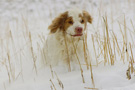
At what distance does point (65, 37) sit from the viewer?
238 cm

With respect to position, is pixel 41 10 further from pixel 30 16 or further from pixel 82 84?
pixel 82 84

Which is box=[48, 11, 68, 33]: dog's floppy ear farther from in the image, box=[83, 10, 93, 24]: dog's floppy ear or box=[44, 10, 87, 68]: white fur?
box=[83, 10, 93, 24]: dog's floppy ear

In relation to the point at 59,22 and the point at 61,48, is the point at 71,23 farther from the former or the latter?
the point at 61,48

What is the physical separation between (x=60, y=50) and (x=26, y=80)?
0.54m

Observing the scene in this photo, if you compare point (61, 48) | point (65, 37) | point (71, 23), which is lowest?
point (61, 48)

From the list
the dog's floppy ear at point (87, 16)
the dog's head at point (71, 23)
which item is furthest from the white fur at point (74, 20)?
the dog's floppy ear at point (87, 16)

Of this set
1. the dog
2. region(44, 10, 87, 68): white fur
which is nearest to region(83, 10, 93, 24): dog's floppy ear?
the dog

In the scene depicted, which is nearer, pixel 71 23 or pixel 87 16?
pixel 71 23

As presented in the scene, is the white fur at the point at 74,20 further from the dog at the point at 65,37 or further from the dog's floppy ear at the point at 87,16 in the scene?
the dog's floppy ear at the point at 87,16

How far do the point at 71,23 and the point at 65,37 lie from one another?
197mm

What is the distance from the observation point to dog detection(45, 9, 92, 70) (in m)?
2.29

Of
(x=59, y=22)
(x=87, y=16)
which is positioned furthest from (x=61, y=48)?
(x=87, y=16)

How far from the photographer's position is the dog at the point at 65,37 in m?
2.29

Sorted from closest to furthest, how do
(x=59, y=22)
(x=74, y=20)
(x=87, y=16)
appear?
(x=74, y=20)
(x=59, y=22)
(x=87, y=16)
